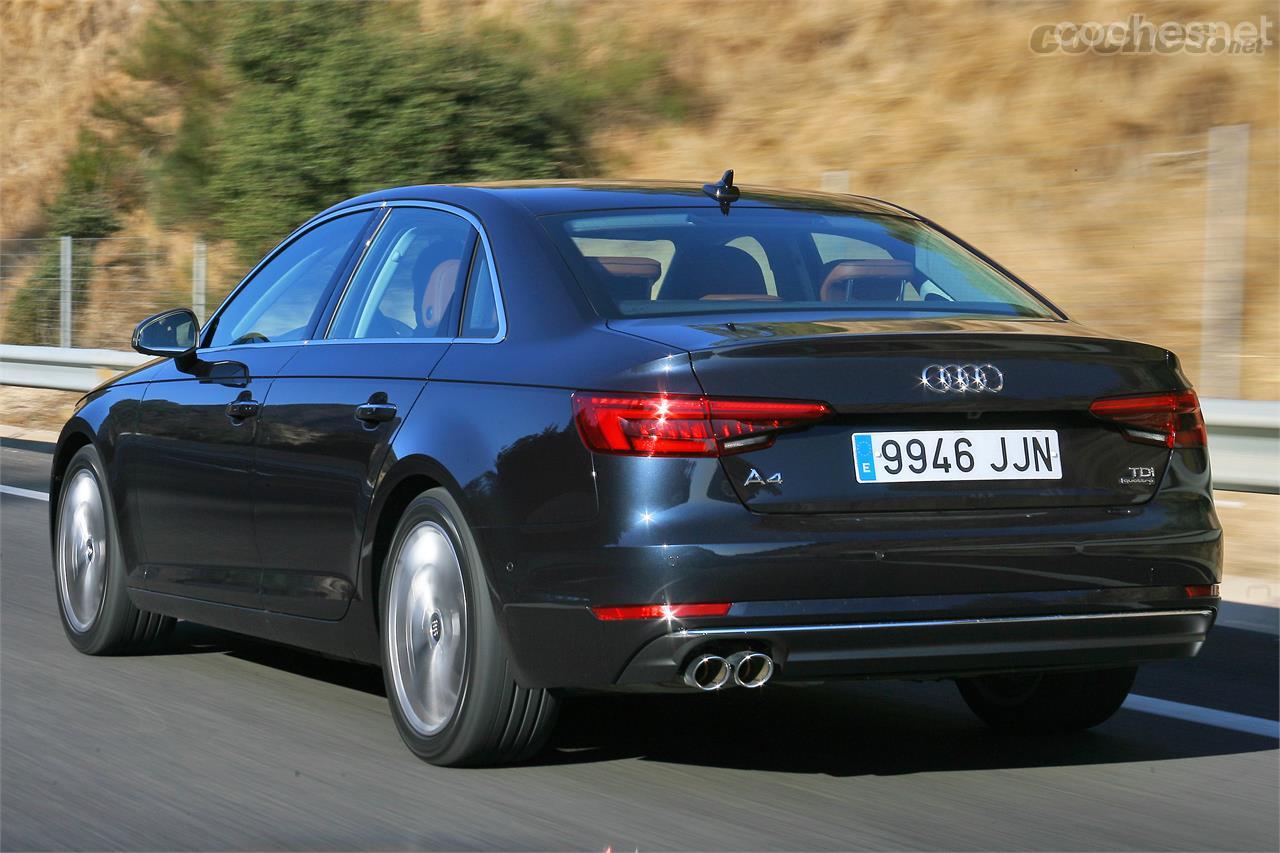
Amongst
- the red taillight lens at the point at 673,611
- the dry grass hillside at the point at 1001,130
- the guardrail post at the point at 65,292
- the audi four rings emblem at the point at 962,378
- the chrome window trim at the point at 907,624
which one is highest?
the audi four rings emblem at the point at 962,378

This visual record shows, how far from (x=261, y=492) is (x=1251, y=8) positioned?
16.9m

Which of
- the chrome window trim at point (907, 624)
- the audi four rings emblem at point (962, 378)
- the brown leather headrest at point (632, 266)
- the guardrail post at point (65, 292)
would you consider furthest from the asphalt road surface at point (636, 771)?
the guardrail post at point (65, 292)

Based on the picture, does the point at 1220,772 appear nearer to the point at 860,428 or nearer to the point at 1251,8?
the point at 860,428

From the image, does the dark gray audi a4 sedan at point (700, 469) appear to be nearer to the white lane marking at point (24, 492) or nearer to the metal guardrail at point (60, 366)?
the white lane marking at point (24, 492)

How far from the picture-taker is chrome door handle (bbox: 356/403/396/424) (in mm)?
5398

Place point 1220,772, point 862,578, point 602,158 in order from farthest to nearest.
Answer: point 602,158 → point 1220,772 → point 862,578

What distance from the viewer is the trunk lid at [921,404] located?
455 centimetres

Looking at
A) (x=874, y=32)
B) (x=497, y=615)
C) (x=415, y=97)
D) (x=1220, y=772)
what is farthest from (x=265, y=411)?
(x=874, y=32)

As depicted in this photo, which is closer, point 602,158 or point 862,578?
point 862,578

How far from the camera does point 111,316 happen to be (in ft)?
66.7

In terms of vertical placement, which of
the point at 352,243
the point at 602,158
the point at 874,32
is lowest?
the point at 602,158

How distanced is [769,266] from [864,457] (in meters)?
1.02

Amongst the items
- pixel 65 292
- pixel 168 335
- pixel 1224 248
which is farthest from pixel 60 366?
pixel 168 335

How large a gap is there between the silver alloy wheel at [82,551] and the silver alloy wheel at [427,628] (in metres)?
2.13
